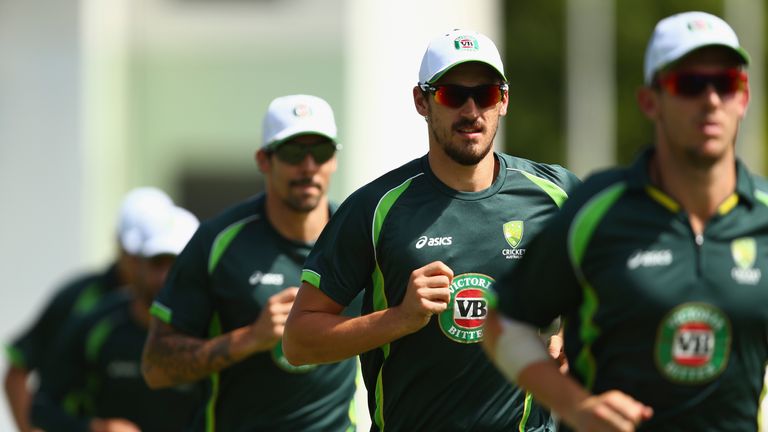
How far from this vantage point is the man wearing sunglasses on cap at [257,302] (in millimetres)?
7852

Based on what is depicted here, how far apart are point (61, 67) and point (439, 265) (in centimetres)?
1874

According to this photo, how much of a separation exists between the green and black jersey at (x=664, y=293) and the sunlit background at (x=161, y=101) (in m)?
18.6

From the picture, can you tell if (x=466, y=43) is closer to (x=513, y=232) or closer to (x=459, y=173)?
(x=459, y=173)

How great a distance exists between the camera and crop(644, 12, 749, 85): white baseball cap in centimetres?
504

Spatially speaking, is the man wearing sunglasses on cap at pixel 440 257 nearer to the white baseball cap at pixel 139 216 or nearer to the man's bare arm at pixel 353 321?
the man's bare arm at pixel 353 321

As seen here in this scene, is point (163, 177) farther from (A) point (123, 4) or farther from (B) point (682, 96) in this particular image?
(B) point (682, 96)

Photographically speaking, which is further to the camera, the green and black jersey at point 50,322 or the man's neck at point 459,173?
the green and black jersey at point 50,322

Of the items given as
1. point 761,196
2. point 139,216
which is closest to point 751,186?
point 761,196

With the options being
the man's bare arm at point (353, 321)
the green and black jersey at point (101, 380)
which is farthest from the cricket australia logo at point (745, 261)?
the green and black jersey at point (101, 380)

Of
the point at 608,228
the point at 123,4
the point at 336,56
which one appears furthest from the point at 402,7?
the point at 608,228

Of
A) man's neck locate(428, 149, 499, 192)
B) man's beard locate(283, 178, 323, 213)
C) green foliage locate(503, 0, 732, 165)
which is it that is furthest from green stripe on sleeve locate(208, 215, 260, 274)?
green foliage locate(503, 0, 732, 165)

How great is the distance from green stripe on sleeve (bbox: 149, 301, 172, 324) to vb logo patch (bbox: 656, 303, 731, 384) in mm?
3369

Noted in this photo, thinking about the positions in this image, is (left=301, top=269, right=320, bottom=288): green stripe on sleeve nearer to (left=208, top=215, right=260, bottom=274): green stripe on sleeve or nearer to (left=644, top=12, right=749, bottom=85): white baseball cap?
(left=208, top=215, right=260, bottom=274): green stripe on sleeve

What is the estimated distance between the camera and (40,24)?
24.0 meters
